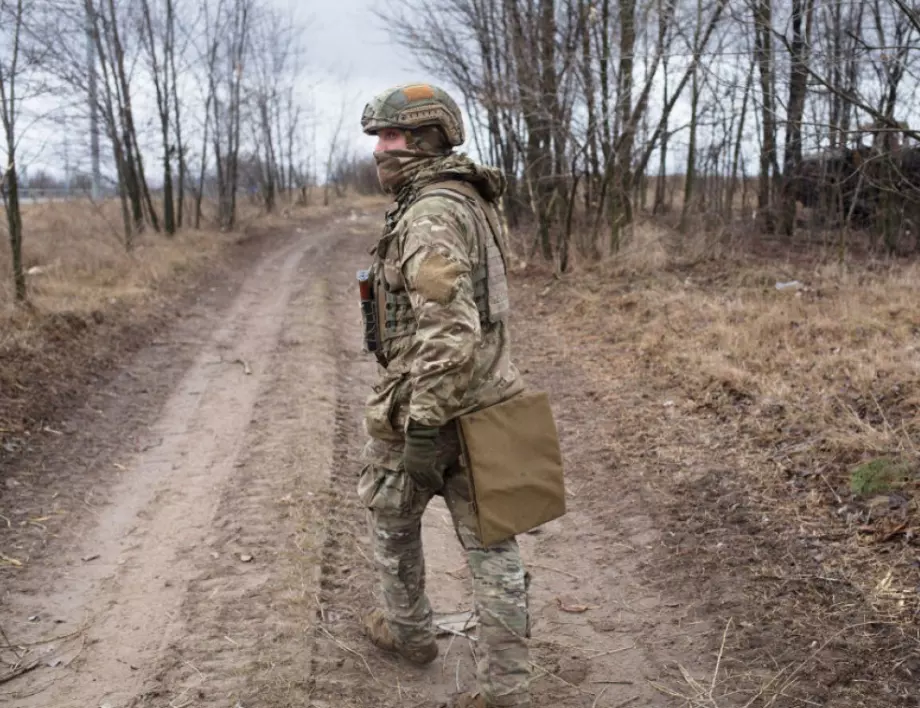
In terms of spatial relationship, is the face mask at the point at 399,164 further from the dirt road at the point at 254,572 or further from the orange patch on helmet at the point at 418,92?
the dirt road at the point at 254,572

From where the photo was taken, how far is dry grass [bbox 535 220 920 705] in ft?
10.6

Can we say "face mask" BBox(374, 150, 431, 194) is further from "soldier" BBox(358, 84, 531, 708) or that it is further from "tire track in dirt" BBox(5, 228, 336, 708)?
"tire track in dirt" BBox(5, 228, 336, 708)

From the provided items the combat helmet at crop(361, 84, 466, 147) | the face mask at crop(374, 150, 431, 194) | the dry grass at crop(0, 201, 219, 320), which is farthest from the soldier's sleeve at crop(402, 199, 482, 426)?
the dry grass at crop(0, 201, 219, 320)

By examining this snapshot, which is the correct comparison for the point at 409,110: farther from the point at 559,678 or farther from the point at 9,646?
the point at 9,646

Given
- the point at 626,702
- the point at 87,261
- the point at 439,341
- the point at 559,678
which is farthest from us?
the point at 87,261

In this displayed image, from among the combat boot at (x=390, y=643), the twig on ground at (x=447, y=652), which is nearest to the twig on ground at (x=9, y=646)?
the combat boot at (x=390, y=643)

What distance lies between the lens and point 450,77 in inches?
552

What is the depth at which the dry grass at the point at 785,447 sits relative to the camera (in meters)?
3.22

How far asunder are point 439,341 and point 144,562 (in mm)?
2404

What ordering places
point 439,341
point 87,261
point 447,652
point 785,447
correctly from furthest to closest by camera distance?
point 87,261
point 785,447
point 447,652
point 439,341

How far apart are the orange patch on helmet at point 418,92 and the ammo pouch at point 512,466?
3.69 ft

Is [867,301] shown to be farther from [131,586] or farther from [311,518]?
[131,586]

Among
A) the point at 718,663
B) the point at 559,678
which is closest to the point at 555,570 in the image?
the point at 559,678

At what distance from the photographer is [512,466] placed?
107 inches
